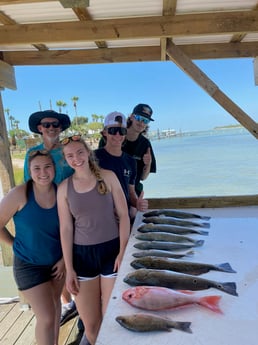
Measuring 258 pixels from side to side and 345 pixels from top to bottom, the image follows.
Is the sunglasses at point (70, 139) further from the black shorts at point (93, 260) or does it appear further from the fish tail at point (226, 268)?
the fish tail at point (226, 268)

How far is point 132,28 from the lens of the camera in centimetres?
239

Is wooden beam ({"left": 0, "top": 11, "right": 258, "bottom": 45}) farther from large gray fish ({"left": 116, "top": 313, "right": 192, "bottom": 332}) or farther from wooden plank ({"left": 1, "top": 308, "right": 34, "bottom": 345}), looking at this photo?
wooden plank ({"left": 1, "top": 308, "right": 34, "bottom": 345})

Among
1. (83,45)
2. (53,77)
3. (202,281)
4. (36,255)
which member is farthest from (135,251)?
(53,77)

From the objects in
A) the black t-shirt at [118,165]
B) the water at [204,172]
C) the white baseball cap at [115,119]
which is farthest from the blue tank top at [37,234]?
the water at [204,172]

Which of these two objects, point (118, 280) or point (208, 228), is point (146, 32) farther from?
point (118, 280)

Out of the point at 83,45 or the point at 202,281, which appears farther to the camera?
the point at 83,45

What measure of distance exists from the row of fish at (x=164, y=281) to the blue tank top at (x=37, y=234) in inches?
20.0

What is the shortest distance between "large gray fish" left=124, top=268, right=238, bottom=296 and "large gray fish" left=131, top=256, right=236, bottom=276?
0.08 m

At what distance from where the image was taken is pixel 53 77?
59.1 m

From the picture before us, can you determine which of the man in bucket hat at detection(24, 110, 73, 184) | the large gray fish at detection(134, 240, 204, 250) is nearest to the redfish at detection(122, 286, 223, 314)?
the large gray fish at detection(134, 240, 204, 250)

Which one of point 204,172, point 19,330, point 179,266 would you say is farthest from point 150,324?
point 204,172

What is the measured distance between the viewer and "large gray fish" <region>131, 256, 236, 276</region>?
143cm

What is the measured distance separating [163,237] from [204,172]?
2126 centimetres

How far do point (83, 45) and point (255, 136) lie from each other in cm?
181
